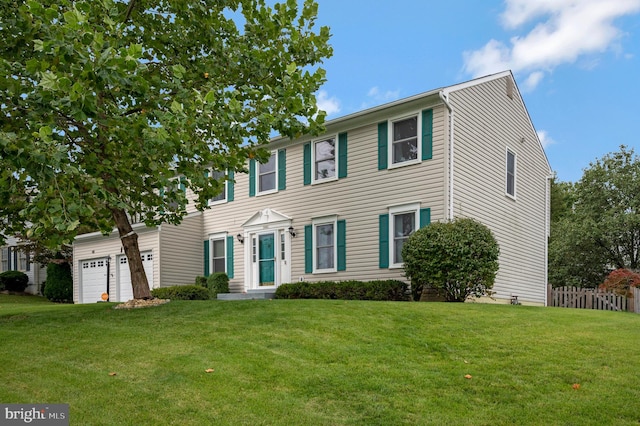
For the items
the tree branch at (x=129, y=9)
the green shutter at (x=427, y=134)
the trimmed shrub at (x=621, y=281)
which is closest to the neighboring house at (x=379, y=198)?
the green shutter at (x=427, y=134)

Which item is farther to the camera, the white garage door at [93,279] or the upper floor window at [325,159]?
the white garage door at [93,279]

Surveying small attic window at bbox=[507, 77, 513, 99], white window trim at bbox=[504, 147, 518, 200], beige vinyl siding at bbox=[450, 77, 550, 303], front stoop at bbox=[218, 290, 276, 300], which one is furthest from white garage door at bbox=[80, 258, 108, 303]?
small attic window at bbox=[507, 77, 513, 99]

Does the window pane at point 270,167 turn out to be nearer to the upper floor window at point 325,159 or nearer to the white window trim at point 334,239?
the upper floor window at point 325,159

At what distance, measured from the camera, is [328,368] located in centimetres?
663

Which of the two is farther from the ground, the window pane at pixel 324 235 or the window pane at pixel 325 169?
the window pane at pixel 325 169

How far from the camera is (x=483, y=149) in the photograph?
16.0 m

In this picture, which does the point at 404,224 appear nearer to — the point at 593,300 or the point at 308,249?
the point at 308,249

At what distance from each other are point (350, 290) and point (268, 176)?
6051 mm

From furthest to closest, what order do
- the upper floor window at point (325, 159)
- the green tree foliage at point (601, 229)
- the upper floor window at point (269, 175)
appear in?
the green tree foliage at point (601, 229) → the upper floor window at point (269, 175) → the upper floor window at point (325, 159)

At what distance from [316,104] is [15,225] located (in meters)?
6.41

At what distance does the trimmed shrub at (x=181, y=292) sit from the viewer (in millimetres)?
17406

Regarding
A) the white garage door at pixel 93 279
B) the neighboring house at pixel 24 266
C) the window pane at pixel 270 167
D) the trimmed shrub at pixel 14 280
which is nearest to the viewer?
the window pane at pixel 270 167

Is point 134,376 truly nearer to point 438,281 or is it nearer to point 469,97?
point 438,281

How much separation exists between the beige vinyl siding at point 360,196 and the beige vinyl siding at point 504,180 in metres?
0.63
